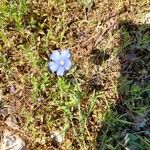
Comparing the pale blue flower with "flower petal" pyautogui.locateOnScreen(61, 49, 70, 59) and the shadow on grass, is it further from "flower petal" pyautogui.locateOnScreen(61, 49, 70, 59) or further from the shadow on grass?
the shadow on grass

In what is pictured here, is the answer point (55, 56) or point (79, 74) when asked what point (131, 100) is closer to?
point (79, 74)

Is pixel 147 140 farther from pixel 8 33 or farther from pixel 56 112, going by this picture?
pixel 8 33

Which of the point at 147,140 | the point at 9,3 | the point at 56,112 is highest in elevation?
the point at 9,3

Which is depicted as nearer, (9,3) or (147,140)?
(147,140)

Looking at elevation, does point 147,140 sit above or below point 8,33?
below

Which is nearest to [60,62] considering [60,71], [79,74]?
[60,71]

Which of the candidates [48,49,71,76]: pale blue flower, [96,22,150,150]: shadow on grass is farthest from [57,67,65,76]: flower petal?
[96,22,150,150]: shadow on grass

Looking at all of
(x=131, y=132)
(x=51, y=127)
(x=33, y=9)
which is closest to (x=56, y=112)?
(x=51, y=127)
